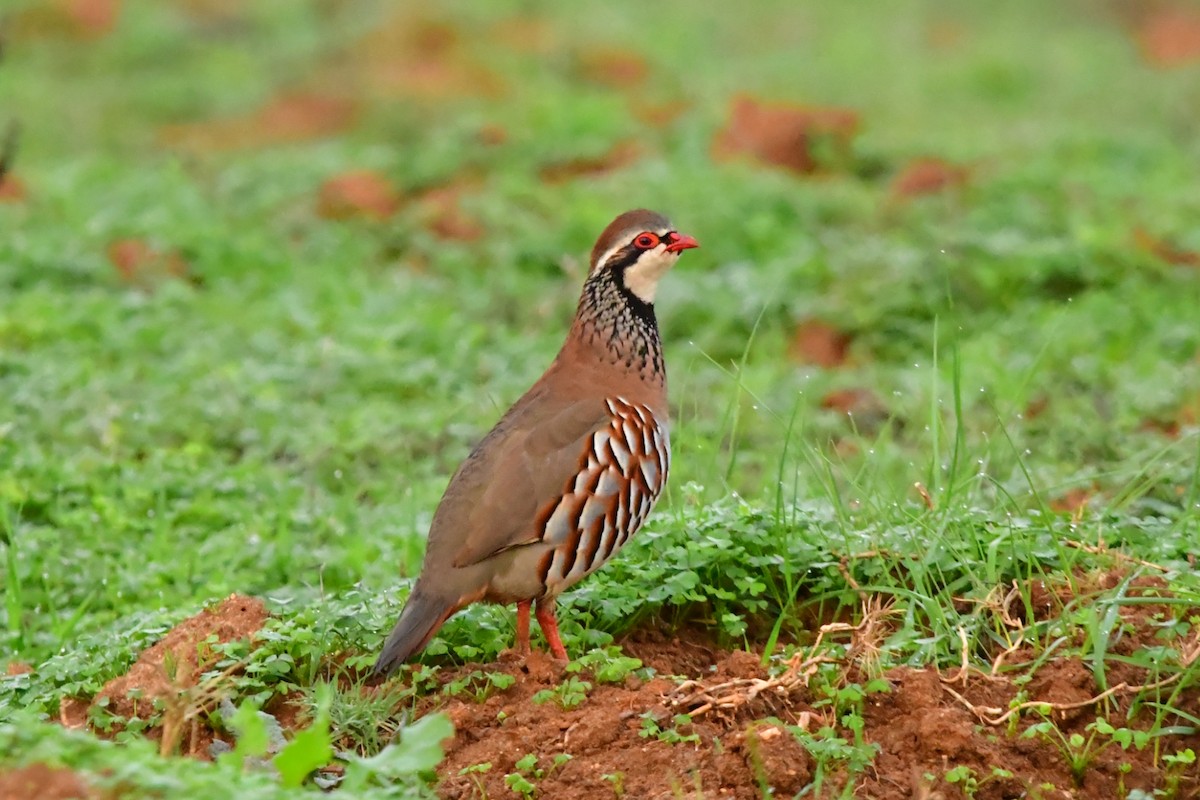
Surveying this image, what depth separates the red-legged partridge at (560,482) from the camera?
4.21 m

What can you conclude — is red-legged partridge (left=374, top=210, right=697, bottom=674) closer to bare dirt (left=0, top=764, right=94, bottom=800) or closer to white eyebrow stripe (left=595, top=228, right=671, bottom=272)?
white eyebrow stripe (left=595, top=228, right=671, bottom=272)

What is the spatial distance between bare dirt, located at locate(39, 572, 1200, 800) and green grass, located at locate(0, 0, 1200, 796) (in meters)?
0.09

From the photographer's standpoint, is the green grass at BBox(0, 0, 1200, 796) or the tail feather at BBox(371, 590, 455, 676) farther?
the green grass at BBox(0, 0, 1200, 796)

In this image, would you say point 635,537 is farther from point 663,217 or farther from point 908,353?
point 908,353

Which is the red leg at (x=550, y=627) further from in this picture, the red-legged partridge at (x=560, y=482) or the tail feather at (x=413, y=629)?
the tail feather at (x=413, y=629)

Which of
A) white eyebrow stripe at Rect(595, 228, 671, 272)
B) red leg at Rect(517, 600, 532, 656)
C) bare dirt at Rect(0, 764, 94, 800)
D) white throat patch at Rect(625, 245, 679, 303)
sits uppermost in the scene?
white eyebrow stripe at Rect(595, 228, 671, 272)

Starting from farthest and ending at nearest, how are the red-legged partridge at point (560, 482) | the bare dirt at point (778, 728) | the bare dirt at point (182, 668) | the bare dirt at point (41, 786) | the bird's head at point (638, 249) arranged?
1. the bird's head at point (638, 249)
2. the red-legged partridge at point (560, 482)
3. the bare dirt at point (182, 668)
4. the bare dirt at point (778, 728)
5. the bare dirt at point (41, 786)

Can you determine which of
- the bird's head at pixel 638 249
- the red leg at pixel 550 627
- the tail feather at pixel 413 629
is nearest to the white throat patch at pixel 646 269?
→ the bird's head at pixel 638 249

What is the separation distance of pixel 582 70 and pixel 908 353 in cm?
718

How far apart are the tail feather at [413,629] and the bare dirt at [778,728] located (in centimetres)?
13

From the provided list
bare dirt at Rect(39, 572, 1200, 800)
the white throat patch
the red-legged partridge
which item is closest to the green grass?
bare dirt at Rect(39, 572, 1200, 800)

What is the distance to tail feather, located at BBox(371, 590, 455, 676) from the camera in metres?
4.05

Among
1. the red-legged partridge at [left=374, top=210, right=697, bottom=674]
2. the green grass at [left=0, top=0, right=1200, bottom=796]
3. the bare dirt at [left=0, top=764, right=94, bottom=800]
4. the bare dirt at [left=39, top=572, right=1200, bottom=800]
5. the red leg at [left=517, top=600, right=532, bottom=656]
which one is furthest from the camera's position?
the green grass at [left=0, top=0, right=1200, bottom=796]

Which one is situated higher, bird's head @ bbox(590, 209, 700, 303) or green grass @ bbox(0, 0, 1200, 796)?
bird's head @ bbox(590, 209, 700, 303)
